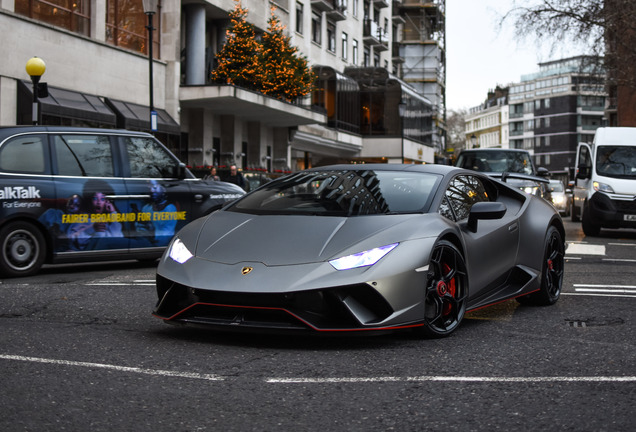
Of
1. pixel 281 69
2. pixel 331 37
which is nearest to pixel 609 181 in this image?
pixel 281 69

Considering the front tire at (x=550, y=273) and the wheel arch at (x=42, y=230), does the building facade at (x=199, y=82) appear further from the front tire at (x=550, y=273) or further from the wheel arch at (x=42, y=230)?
the front tire at (x=550, y=273)

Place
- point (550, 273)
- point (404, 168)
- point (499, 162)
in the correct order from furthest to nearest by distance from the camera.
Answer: point (499, 162), point (550, 273), point (404, 168)

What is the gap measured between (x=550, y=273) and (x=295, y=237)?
3104mm

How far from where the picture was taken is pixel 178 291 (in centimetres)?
577

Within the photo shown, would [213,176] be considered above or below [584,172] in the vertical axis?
below

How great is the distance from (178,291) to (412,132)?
208ft

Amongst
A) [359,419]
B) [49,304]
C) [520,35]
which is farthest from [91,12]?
[359,419]

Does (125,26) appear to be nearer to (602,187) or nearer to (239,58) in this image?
(239,58)

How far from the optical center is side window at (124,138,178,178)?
11.6m

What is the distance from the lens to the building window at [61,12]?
24641 millimetres

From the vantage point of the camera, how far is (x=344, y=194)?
21.5 feet

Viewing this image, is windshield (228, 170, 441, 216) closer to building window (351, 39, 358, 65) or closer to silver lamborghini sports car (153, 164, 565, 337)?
silver lamborghini sports car (153, 164, 565, 337)

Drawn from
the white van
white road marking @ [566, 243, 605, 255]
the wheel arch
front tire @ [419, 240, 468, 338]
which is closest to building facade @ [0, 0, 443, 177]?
the wheel arch

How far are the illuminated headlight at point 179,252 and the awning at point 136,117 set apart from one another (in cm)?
2233
